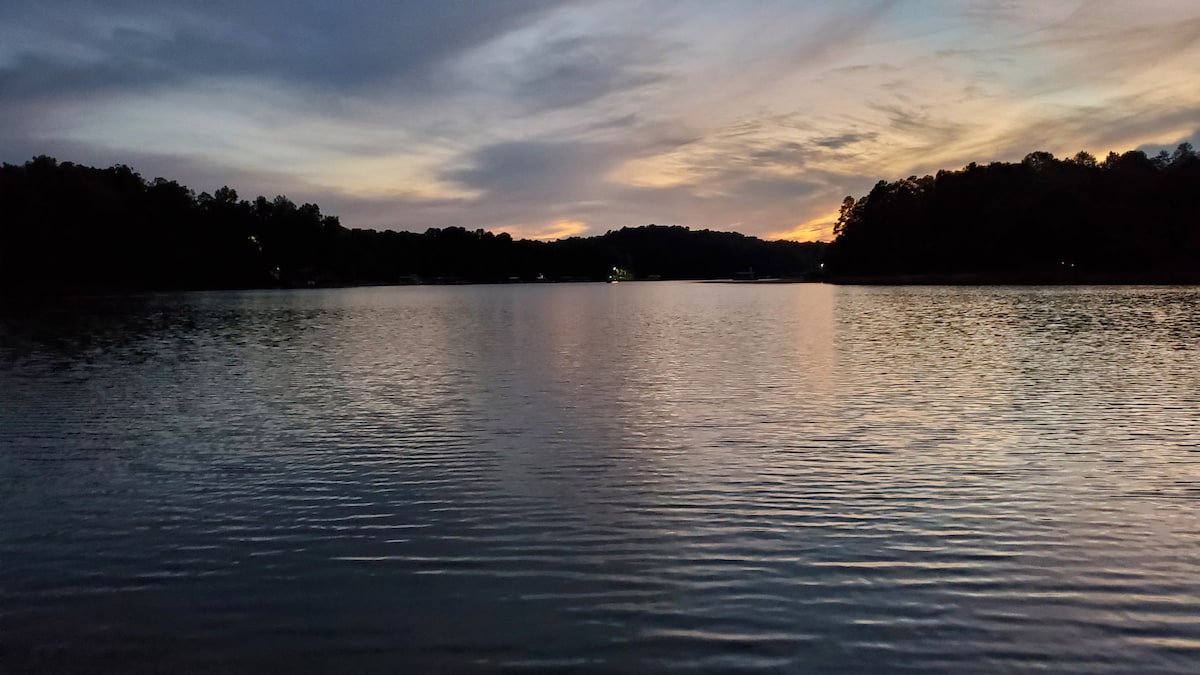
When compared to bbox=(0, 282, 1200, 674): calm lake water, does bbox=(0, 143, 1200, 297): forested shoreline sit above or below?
above

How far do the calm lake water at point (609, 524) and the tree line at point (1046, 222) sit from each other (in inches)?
5299

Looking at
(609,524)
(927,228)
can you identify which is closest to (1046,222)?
(927,228)

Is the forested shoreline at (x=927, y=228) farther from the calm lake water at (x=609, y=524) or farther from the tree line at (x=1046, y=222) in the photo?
the calm lake water at (x=609, y=524)

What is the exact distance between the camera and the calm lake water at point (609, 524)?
7145mm

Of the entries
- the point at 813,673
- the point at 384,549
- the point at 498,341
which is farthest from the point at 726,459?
the point at 498,341

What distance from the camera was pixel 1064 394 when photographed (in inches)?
801

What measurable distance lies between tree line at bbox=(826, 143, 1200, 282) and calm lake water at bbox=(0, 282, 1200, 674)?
134587 millimetres

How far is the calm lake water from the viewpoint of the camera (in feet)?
23.4

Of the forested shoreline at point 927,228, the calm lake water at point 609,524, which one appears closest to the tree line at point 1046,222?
the forested shoreline at point 927,228

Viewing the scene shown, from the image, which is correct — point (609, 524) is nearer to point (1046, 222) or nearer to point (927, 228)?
point (1046, 222)

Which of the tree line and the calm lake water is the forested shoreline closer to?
the tree line

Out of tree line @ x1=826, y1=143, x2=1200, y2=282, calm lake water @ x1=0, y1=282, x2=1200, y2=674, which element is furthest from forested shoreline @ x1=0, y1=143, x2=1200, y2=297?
calm lake water @ x1=0, y1=282, x2=1200, y2=674

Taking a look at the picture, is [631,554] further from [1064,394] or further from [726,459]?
[1064,394]

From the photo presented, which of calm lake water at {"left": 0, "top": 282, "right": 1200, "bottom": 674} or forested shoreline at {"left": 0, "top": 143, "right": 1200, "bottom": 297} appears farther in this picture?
forested shoreline at {"left": 0, "top": 143, "right": 1200, "bottom": 297}
